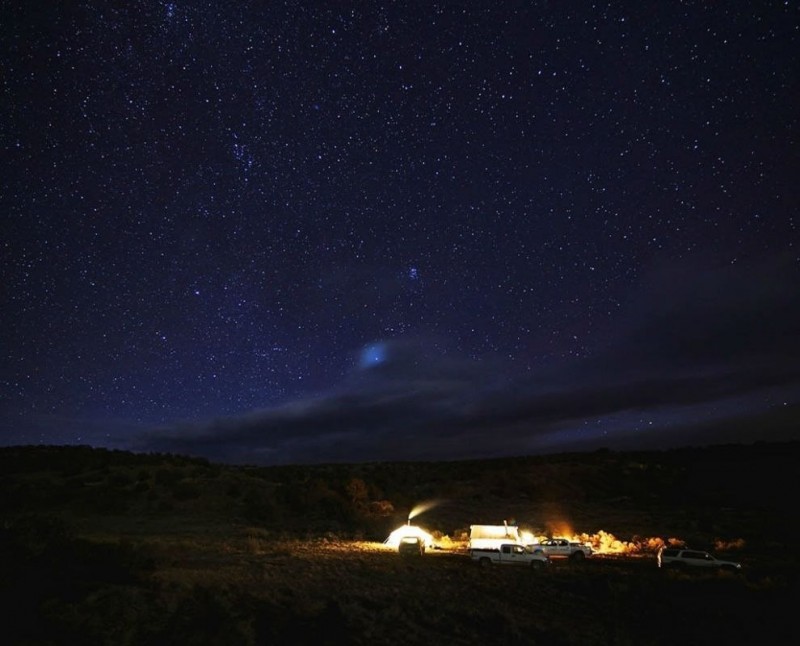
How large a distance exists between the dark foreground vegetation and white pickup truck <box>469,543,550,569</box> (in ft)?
2.61

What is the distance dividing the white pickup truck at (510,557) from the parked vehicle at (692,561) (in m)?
5.39

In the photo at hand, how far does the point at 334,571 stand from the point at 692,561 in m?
16.2

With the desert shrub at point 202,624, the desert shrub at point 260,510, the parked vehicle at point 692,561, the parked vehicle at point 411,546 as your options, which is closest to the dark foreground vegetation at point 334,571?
the desert shrub at point 202,624

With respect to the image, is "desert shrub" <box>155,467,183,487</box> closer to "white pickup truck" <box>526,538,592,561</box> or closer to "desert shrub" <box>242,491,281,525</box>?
"desert shrub" <box>242,491,281,525</box>

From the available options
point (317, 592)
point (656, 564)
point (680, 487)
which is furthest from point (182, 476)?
point (680, 487)

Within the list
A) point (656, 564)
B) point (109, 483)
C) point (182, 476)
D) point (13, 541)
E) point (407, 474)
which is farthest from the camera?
point (407, 474)

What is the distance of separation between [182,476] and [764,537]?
46648mm

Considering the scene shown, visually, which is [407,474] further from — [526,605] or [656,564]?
[526,605]

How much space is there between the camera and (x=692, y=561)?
2688 centimetres

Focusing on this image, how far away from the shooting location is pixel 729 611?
66.3 ft

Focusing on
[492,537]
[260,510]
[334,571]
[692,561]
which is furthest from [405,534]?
[260,510]

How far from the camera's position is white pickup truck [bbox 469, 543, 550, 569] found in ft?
92.5

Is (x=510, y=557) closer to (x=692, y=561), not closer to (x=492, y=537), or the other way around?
(x=492, y=537)

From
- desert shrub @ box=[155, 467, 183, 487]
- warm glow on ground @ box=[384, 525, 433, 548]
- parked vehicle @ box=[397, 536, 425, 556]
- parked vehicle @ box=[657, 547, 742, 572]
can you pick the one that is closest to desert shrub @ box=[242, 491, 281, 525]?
desert shrub @ box=[155, 467, 183, 487]
